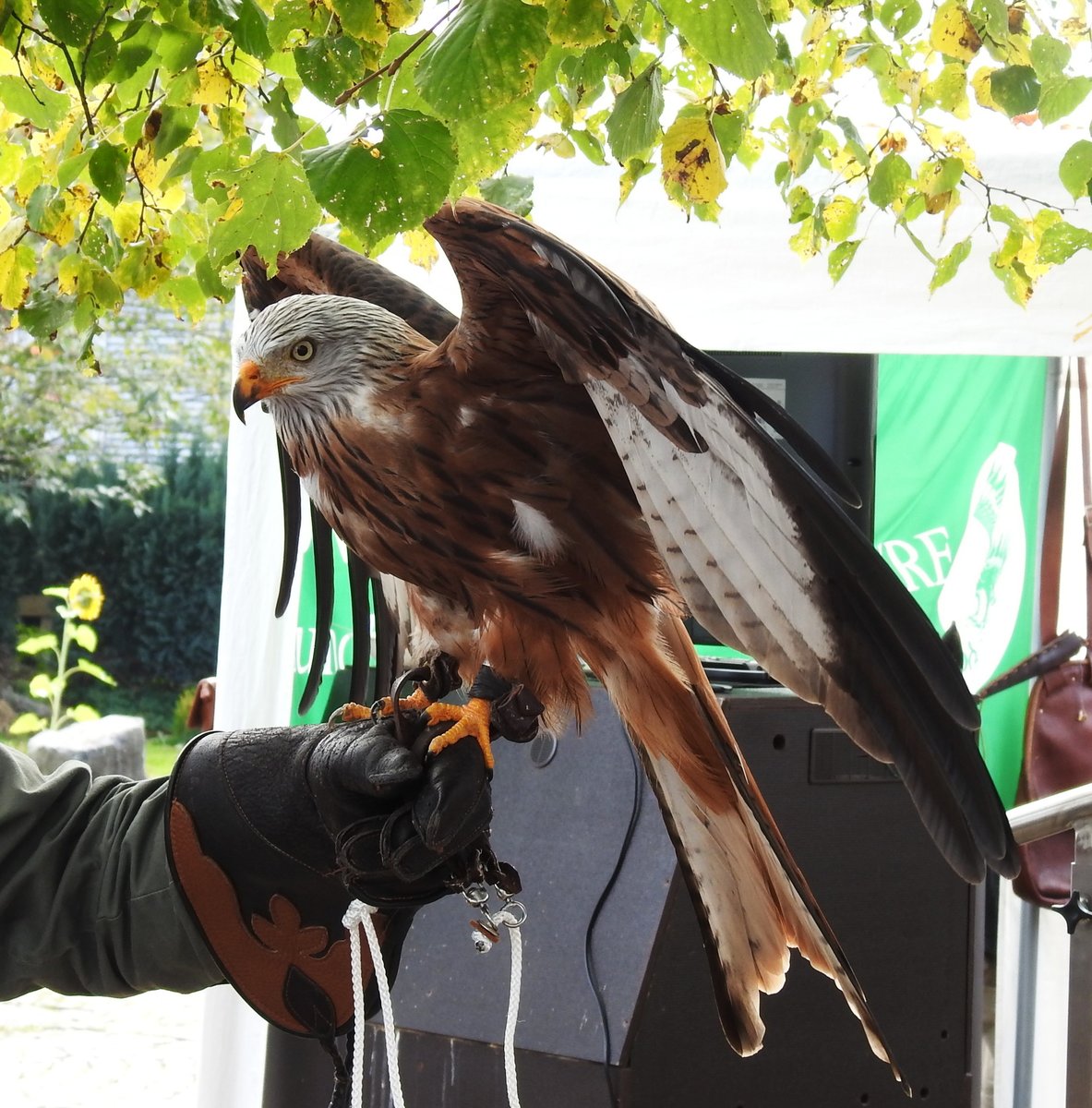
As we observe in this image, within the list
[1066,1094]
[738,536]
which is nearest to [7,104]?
[738,536]

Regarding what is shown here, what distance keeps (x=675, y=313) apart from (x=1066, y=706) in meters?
1.41

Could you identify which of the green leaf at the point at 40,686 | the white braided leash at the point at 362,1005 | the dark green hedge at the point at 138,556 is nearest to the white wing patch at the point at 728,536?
the white braided leash at the point at 362,1005

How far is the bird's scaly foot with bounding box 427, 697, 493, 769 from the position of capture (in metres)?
1.17

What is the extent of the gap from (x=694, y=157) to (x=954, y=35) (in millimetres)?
300

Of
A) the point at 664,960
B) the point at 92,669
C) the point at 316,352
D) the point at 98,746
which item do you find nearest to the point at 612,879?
the point at 664,960

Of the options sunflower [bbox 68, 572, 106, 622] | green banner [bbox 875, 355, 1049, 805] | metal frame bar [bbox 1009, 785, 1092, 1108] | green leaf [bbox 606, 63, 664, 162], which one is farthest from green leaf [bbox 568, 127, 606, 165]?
sunflower [bbox 68, 572, 106, 622]

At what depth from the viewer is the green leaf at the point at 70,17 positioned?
2.82 ft

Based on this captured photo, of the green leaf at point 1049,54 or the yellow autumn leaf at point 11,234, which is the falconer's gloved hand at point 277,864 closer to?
the yellow autumn leaf at point 11,234

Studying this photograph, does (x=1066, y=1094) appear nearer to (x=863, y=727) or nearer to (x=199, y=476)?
(x=863, y=727)

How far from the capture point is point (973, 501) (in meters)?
2.95

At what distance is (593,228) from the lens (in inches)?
89.7

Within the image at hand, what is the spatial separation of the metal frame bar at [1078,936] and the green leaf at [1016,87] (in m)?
0.89

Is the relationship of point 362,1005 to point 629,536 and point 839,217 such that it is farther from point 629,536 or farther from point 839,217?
point 839,217

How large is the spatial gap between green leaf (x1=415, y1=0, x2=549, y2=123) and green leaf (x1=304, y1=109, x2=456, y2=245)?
0.04 m
